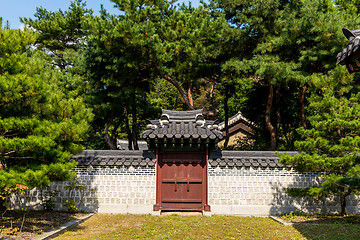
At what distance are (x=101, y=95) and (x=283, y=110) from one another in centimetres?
1059

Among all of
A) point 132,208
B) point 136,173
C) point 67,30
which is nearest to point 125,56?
point 136,173

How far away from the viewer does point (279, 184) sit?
9.62m

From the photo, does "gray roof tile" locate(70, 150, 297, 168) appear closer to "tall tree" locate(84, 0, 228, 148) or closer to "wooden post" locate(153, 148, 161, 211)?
"wooden post" locate(153, 148, 161, 211)

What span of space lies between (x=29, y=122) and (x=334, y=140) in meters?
7.37

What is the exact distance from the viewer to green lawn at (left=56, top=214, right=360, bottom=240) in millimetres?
6848

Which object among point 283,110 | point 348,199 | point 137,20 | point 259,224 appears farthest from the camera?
point 283,110

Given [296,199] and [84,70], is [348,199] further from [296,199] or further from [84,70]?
[84,70]

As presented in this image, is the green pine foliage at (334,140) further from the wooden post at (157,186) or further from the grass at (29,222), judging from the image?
the grass at (29,222)

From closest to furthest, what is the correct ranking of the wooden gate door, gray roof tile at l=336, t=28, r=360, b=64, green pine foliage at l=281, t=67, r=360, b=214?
1. gray roof tile at l=336, t=28, r=360, b=64
2. green pine foliage at l=281, t=67, r=360, b=214
3. the wooden gate door

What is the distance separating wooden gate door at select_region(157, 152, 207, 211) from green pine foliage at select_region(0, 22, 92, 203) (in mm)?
3413

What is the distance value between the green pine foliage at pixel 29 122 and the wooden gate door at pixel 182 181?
3413 mm

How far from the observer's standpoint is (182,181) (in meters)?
9.70

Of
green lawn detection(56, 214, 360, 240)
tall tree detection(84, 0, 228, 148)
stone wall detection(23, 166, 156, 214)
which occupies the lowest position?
green lawn detection(56, 214, 360, 240)

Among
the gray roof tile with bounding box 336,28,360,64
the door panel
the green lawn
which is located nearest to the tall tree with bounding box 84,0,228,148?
the door panel
